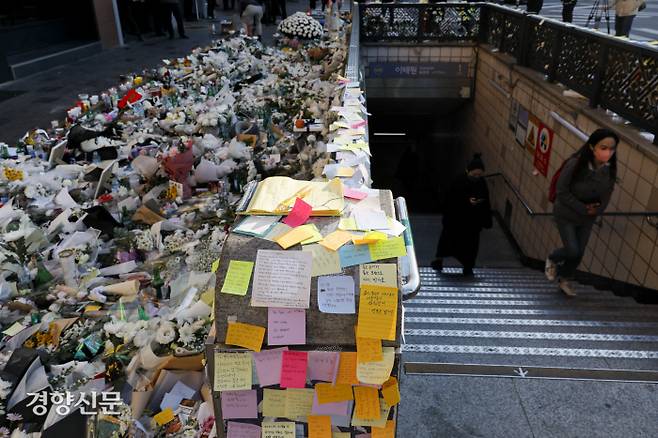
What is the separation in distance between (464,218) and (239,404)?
150 inches

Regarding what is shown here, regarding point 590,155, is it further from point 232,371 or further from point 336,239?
point 232,371

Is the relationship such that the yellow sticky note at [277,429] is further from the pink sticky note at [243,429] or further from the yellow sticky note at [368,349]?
the yellow sticky note at [368,349]

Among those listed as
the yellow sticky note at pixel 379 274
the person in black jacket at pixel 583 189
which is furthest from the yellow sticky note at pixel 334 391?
the person in black jacket at pixel 583 189

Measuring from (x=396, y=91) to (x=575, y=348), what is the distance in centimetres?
857

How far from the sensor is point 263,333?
1904 mm

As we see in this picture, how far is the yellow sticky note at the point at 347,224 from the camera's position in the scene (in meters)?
2.02

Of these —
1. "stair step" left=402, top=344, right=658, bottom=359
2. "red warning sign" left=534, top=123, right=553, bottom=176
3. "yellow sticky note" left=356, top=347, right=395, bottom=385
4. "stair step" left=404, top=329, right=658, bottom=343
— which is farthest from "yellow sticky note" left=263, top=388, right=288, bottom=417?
"red warning sign" left=534, top=123, right=553, bottom=176

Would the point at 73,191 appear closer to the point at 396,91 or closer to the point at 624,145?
the point at 624,145

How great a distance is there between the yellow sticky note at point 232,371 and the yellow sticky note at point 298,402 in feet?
0.61

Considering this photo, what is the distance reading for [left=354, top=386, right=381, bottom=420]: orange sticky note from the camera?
2.04m

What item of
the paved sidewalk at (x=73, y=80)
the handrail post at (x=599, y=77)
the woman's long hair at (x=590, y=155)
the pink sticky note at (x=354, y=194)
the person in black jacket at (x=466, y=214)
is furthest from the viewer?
the paved sidewalk at (x=73, y=80)

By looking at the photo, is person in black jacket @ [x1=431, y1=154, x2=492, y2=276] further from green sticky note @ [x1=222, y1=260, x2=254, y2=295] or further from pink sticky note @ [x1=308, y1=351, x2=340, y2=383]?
green sticky note @ [x1=222, y1=260, x2=254, y2=295]

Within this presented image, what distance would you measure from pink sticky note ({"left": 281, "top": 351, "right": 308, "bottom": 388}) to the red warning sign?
6.06 meters

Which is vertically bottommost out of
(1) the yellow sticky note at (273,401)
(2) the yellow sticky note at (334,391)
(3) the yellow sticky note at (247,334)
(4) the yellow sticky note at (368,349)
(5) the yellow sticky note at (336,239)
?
(1) the yellow sticky note at (273,401)
